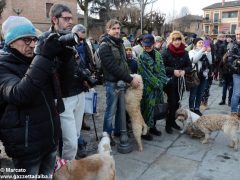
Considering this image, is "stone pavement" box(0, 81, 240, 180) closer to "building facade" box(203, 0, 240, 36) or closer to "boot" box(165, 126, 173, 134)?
"boot" box(165, 126, 173, 134)

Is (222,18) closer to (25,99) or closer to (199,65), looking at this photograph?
(199,65)

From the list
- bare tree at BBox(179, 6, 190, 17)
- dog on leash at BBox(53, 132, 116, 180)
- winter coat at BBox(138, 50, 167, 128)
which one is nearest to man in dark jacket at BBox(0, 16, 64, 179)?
dog on leash at BBox(53, 132, 116, 180)

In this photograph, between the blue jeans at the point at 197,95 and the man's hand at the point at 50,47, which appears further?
the blue jeans at the point at 197,95

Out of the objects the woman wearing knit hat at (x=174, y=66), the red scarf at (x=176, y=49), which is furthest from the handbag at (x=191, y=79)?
the red scarf at (x=176, y=49)

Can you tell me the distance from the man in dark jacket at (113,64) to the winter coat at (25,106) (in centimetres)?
204

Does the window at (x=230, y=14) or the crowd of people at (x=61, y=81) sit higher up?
the window at (x=230, y=14)

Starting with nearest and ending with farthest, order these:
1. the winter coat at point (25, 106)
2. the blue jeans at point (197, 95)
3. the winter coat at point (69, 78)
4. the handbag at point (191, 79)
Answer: the winter coat at point (25, 106) → the winter coat at point (69, 78) → the handbag at point (191, 79) → the blue jeans at point (197, 95)

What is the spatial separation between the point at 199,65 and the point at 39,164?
479cm

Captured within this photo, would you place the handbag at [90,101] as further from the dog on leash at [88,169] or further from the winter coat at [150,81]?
the dog on leash at [88,169]

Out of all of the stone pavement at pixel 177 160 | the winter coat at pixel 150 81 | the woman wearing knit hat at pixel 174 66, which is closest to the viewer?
the stone pavement at pixel 177 160

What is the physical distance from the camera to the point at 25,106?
6.20 ft

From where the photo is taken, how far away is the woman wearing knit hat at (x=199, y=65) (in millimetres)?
5984

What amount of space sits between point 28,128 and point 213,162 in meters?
3.08

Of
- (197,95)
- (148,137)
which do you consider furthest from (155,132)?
(197,95)
